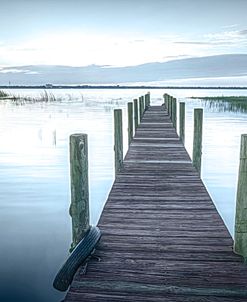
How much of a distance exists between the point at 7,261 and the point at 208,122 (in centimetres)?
2637

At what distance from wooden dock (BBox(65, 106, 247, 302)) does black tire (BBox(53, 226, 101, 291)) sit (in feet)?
0.29

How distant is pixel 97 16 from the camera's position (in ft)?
89.7

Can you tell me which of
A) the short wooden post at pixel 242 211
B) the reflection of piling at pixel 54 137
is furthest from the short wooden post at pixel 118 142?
the reflection of piling at pixel 54 137

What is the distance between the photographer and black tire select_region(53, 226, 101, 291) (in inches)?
Answer: 147

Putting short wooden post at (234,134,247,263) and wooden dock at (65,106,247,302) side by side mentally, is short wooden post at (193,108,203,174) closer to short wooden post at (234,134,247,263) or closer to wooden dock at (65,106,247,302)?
wooden dock at (65,106,247,302)

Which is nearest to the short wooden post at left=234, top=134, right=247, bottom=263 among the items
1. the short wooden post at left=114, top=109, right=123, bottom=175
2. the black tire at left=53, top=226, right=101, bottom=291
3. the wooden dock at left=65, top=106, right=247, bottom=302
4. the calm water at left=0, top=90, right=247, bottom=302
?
the wooden dock at left=65, top=106, right=247, bottom=302

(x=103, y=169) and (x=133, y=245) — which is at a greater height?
(x=133, y=245)

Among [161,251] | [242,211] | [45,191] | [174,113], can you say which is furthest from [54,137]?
[242,211]

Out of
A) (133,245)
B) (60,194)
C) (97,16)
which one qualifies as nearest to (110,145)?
(60,194)

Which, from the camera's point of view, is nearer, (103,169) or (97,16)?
(103,169)

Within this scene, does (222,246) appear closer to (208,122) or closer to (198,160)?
(198,160)

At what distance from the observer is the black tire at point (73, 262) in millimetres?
3730

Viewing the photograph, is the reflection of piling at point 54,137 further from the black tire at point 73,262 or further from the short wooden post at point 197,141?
the black tire at point 73,262

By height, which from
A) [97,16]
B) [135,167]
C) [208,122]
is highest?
[97,16]
